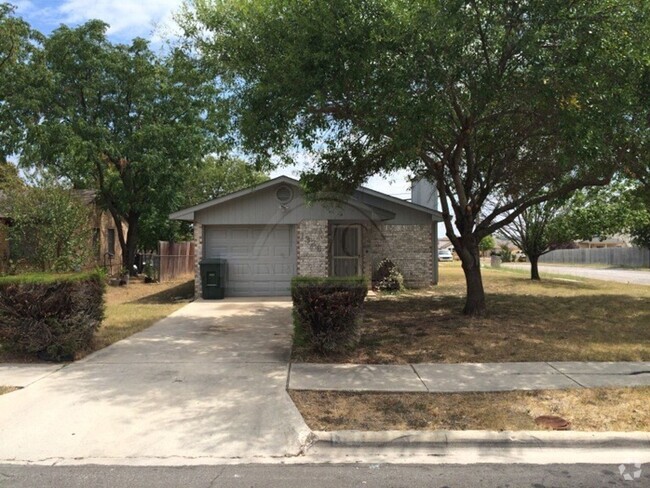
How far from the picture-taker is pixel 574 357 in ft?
26.6

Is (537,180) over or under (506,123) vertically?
under

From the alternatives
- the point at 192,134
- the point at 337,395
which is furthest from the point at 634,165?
the point at 192,134

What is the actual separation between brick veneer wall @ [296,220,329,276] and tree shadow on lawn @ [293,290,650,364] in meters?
2.63

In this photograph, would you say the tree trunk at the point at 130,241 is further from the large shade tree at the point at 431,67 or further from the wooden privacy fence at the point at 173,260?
the large shade tree at the point at 431,67

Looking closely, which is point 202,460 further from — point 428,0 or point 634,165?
point 634,165

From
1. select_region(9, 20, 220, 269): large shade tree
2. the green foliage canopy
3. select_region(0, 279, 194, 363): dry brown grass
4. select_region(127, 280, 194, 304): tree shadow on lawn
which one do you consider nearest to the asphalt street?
select_region(0, 279, 194, 363): dry brown grass

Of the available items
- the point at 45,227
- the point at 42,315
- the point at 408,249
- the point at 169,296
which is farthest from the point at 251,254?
the point at 42,315

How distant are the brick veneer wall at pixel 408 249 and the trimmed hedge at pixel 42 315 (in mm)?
12338

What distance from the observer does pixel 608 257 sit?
5162 centimetres

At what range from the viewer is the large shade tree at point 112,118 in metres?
20.2

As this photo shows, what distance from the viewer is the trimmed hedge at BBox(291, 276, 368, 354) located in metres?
7.81

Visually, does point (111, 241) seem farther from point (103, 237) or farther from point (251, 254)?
point (251, 254)

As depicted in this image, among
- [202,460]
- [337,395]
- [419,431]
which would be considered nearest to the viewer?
[202,460]

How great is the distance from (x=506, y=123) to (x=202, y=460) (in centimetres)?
861
